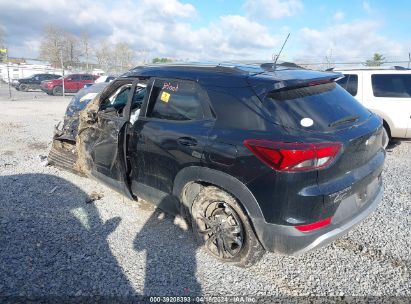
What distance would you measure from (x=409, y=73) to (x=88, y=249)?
671cm

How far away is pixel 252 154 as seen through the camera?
2.59 metres

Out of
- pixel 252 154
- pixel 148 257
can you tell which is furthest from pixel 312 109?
pixel 148 257

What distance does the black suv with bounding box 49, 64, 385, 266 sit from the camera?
2.52 metres

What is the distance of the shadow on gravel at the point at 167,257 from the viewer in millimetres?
2818

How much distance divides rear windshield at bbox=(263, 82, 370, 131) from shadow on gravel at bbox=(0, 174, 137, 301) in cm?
180

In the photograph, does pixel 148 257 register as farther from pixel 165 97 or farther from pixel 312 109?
pixel 312 109

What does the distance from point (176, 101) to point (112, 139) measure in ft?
3.56

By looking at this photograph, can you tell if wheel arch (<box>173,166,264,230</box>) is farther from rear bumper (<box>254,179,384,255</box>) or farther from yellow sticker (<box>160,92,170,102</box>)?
yellow sticker (<box>160,92,170,102</box>)

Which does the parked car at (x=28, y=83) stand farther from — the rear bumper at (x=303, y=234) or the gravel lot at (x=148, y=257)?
the rear bumper at (x=303, y=234)

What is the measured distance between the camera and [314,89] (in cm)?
298

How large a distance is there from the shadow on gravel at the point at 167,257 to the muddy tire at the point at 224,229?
10.2 inches

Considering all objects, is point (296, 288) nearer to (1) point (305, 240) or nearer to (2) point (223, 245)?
(1) point (305, 240)

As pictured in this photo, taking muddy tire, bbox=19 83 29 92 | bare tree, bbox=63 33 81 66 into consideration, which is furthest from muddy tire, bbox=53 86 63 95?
bare tree, bbox=63 33 81 66

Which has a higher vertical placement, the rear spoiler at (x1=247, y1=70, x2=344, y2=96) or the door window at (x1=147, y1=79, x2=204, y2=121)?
the rear spoiler at (x1=247, y1=70, x2=344, y2=96)
